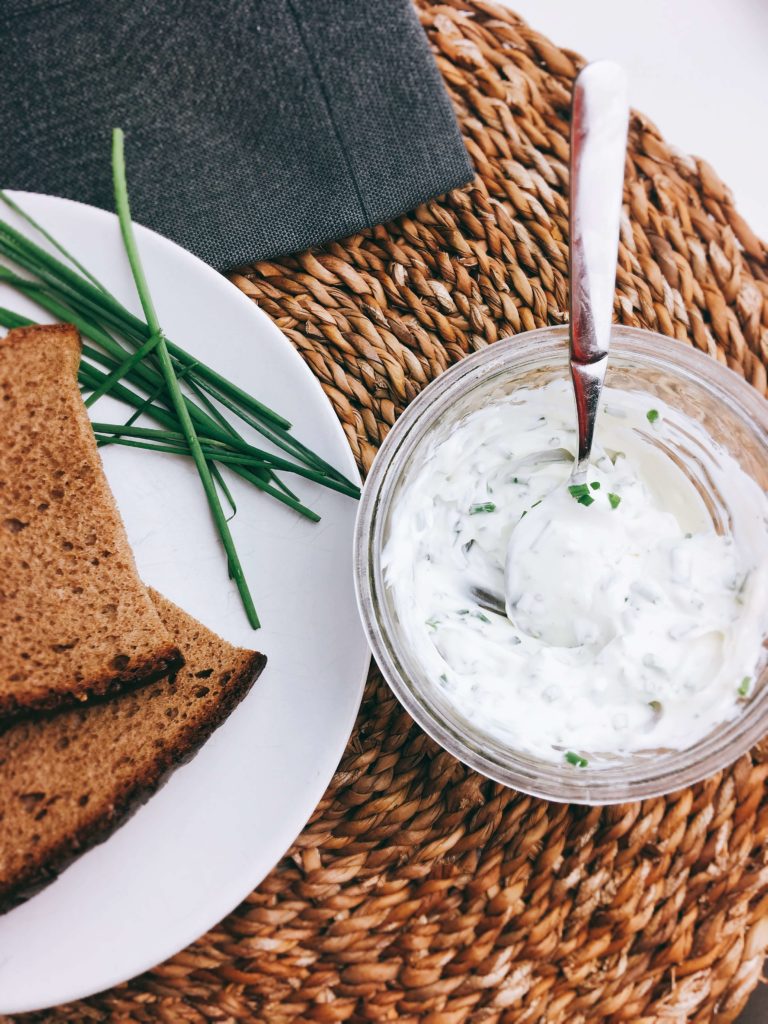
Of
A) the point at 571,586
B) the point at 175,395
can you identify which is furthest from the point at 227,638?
the point at 571,586

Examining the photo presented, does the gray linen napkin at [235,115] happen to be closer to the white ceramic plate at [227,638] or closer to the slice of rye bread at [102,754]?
the white ceramic plate at [227,638]

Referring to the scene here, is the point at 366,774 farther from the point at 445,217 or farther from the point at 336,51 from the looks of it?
the point at 336,51

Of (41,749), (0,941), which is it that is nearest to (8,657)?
(41,749)

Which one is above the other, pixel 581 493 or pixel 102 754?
pixel 581 493

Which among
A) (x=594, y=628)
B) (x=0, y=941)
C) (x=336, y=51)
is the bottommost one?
(x=0, y=941)

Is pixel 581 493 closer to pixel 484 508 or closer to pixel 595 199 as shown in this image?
pixel 484 508

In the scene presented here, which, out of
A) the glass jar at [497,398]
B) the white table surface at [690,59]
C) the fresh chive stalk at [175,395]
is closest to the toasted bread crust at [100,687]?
the fresh chive stalk at [175,395]
